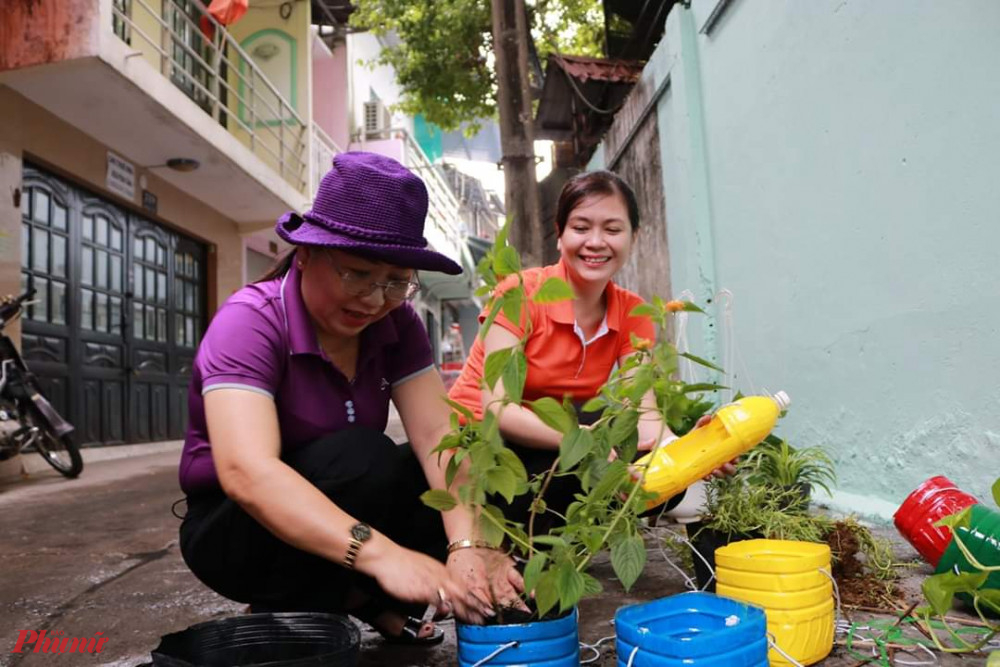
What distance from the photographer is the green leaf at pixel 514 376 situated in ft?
3.53

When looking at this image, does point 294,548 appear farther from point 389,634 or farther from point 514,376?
point 514,376

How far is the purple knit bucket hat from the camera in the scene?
1293 mm

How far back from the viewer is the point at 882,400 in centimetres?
262

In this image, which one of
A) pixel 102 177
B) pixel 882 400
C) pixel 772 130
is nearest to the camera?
pixel 882 400

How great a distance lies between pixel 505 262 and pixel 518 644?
55 cm

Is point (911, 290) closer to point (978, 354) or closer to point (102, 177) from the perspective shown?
point (978, 354)

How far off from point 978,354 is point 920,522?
22.7 inches

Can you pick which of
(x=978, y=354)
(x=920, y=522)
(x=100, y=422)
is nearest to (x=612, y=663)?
(x=920, y=522)

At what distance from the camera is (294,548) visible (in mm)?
1429

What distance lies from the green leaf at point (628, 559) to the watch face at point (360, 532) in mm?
386

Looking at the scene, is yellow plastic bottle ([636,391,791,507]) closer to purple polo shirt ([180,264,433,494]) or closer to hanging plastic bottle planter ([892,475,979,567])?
purple polo shirt ([180,264,433,494])

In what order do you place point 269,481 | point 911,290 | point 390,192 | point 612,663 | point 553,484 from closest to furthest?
point 269,481 < point 390,192 < point 612,663 < point 553,484 < point 911,290

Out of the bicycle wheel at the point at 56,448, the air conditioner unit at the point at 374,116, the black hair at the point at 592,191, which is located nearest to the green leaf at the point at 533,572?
the black hair at the point at 592,191

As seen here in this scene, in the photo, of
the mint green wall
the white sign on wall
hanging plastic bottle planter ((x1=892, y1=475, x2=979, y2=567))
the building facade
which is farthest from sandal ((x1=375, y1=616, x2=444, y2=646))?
the white sign on wall
